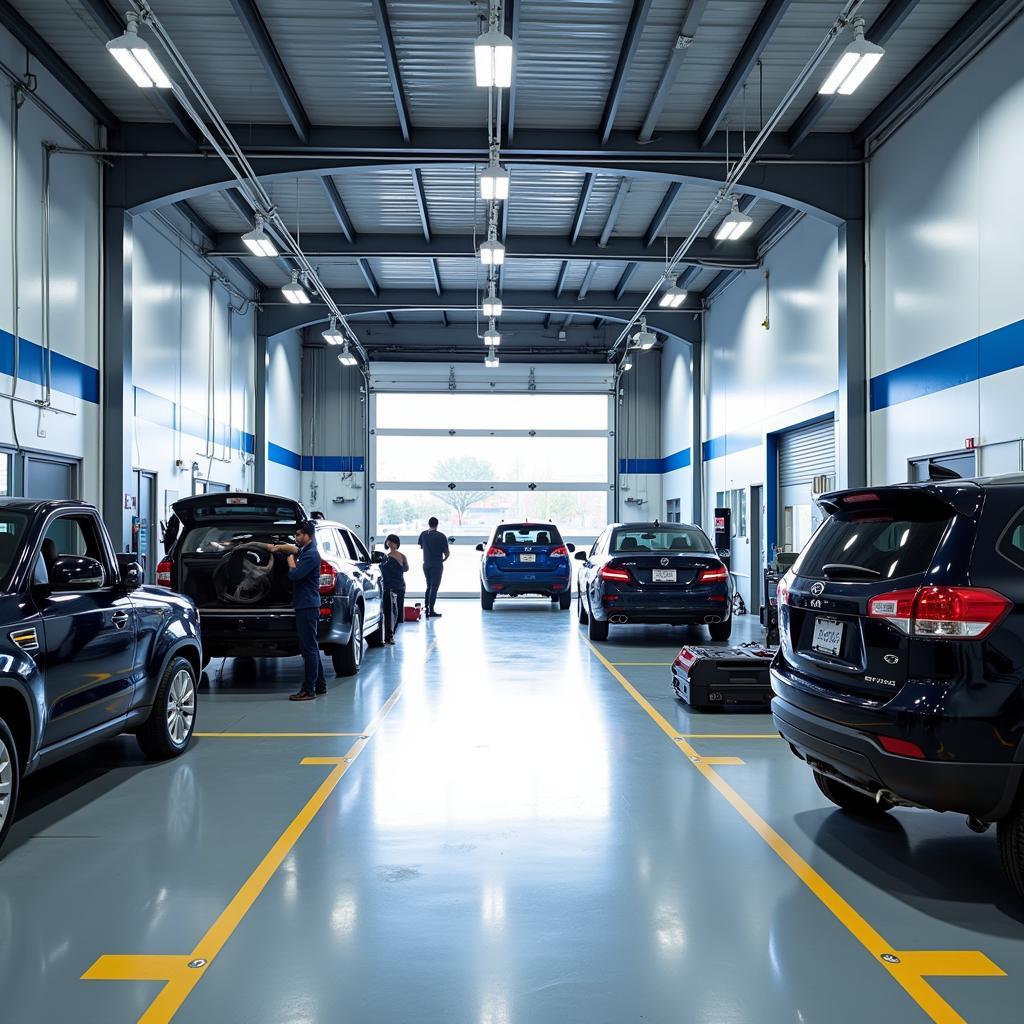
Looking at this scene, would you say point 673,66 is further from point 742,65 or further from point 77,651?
point 77,651

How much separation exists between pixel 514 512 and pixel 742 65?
50.4 ft

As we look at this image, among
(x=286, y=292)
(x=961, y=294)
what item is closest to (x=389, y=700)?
(x=961, y=294)

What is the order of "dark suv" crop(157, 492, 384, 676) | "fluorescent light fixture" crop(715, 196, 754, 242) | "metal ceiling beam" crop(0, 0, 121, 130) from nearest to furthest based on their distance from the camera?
"dark suv" crop(157, 492, 384, 676)
"metal ceiling beam" crop(0, 0, 121, 130)
"fluorescent light fixture" crop(715, 196, 754, 242)

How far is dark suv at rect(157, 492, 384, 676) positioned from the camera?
339 inches

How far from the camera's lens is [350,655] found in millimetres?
9695

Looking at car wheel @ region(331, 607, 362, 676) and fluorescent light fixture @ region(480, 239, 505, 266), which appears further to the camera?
fluorescent light fixture @ region(480, 239, 505, 266)

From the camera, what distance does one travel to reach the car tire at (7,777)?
4.20m

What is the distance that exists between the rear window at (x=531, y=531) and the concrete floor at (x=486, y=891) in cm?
1089

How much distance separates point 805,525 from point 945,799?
41.5ft

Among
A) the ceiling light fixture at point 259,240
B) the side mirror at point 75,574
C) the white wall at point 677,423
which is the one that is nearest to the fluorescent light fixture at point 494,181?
the ceiling light fixture at point 259,240

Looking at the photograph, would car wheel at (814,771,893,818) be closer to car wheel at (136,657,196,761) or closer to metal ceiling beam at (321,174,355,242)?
car wheel at (136,657,196,761)

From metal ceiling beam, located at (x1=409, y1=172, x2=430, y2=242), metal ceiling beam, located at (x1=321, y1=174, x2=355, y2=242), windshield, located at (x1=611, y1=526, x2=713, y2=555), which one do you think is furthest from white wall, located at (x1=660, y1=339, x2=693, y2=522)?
windshield, located at (x1=611, y1=526, x2=713, y2=555)

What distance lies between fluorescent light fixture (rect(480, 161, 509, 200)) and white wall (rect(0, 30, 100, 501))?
516 centimetres

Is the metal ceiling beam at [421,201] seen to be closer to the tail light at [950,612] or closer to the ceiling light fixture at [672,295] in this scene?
the ceiling light fixture at [672,295]
